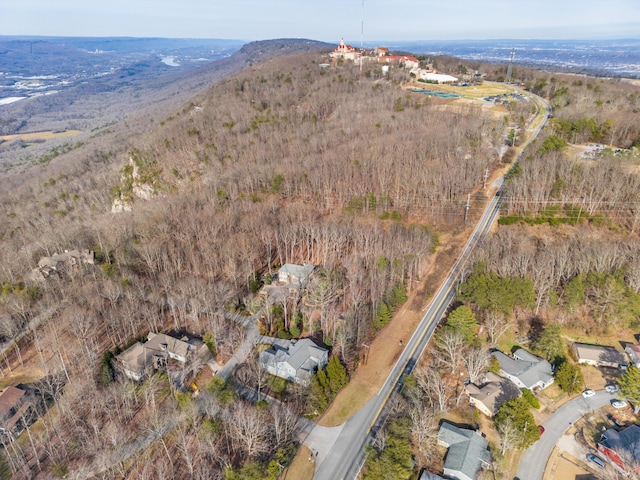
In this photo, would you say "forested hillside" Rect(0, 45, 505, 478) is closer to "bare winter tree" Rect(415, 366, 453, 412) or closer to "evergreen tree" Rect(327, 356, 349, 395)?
"evergreen tree" Rect(327, 356, 349, 395)

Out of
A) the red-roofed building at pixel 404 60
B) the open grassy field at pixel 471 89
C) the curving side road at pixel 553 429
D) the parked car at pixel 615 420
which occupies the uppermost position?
the red-roofed building at pixel 404 60

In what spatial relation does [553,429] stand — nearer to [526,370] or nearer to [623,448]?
[623,448]

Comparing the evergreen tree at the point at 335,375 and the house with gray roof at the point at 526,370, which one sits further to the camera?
the house with gray roof at the point at 526,370

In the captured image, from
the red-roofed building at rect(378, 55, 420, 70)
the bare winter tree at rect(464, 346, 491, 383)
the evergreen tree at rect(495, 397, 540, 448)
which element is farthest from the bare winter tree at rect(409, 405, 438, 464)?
the red-roofed building at rect(378, 55, 420, 70)

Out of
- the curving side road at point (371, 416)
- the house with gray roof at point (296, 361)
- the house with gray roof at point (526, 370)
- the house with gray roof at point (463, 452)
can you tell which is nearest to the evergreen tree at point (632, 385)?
the house with gray roof at point (526, 370)

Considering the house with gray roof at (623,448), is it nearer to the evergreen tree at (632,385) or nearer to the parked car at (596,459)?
the parked car at (596,459)

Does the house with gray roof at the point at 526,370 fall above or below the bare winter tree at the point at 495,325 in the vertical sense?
below

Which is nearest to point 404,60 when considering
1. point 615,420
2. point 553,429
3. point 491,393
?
point 491,393

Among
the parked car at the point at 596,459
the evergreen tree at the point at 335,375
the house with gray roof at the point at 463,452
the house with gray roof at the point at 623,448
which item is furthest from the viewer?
the evergreen tree at the point at 335,375
